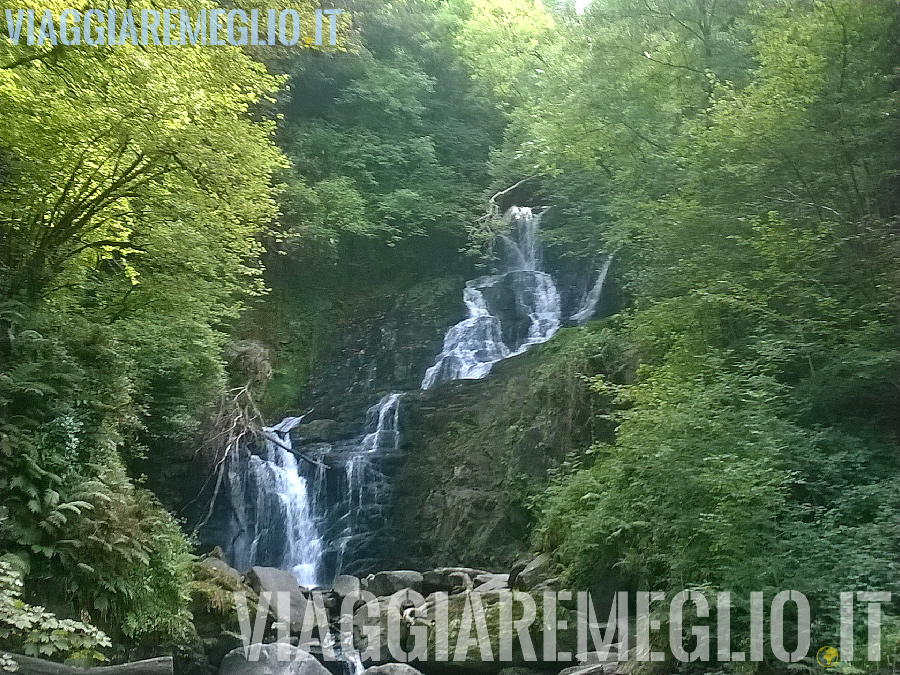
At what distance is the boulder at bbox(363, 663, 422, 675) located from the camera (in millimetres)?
7684

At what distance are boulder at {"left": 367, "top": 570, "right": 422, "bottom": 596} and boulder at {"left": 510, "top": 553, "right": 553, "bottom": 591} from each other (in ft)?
5.60

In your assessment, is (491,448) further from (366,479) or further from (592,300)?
(592,300)

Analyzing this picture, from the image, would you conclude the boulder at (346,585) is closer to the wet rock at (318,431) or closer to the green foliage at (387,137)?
the wet rock at (318,431)

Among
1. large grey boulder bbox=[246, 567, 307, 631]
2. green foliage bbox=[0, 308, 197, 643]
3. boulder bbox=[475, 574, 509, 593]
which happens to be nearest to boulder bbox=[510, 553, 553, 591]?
boulder bbox=[475, 574, 509, 593]

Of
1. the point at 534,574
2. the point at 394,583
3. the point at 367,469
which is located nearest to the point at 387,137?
the point at 367,469

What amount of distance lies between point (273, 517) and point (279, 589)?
2822mm

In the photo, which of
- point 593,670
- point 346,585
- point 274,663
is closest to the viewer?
point 593,670

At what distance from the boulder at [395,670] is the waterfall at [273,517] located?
4391 mm

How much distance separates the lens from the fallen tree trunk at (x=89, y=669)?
16.5 ft

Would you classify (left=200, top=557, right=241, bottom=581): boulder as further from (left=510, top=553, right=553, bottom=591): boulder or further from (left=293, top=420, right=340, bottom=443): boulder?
(left=510, top=553, right=553, bottom=591): boulder

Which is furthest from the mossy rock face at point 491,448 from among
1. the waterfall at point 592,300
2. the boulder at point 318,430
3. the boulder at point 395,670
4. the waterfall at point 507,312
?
the boulder at point 395,670

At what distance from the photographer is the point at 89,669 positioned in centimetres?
523

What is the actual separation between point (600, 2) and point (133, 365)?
448 inches

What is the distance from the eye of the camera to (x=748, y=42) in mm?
11406
